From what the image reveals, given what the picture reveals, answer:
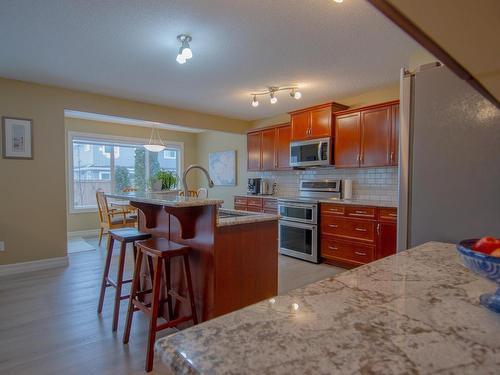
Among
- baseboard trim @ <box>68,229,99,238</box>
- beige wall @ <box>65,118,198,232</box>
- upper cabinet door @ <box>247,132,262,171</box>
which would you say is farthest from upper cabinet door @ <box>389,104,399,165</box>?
baseboard trim @ <box>68,229,99,238</box>

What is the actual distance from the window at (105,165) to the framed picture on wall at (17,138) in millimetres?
2299

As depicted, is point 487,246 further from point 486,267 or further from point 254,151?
point 254,151

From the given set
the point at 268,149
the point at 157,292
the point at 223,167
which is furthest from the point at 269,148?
the point at 157,292

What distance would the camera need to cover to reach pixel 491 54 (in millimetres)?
726

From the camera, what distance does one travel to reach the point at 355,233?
3609 millimetres

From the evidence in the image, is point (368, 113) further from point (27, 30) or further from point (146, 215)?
Result: point (27, 30)

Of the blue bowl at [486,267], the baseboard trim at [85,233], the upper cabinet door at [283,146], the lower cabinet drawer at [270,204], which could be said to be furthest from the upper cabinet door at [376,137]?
the baseboard trim at [85,233]

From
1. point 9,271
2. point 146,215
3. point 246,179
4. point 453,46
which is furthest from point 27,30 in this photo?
point 246,179

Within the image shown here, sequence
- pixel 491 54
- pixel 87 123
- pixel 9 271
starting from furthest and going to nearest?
pixel 87 123 < pixel 9 271 < pixel 491 54

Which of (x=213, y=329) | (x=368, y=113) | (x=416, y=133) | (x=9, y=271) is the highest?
(x=368, y=113)

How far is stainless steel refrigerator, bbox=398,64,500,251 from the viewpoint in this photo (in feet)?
4.48

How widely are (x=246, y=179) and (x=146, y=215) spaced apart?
3.76 m

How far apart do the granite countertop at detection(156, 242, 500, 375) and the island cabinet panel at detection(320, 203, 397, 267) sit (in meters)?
2.56

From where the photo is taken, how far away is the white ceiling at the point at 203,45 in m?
2.10
